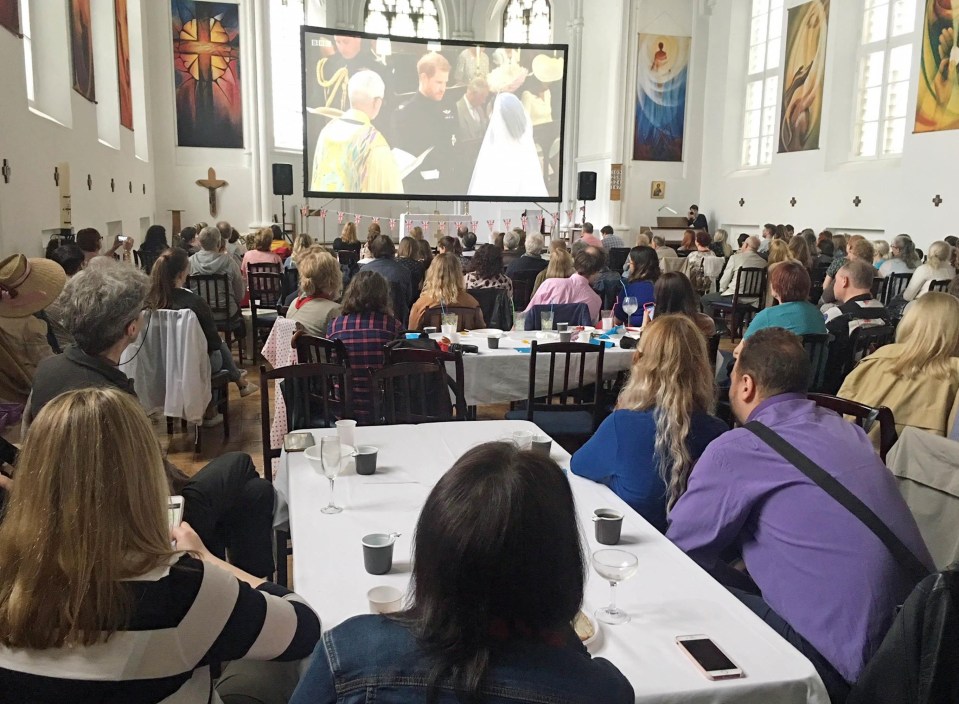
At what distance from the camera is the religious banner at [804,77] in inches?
500

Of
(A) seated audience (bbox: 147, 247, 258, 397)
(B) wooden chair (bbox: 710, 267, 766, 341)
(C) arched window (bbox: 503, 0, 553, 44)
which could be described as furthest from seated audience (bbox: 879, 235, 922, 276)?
(C) arched window (bbox: 503, 0, 553, 44)

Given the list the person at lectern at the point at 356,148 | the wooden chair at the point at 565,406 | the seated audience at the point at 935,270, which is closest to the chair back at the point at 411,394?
the wooden chair at the point at 565,406

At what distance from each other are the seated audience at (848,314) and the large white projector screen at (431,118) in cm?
1045

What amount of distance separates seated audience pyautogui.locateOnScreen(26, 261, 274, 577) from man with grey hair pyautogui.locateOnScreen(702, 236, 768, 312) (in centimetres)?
731

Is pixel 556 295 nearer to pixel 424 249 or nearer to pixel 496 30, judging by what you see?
pixel 424 249

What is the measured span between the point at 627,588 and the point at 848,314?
3.84m

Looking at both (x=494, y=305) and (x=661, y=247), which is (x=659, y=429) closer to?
(x=494, y=305)

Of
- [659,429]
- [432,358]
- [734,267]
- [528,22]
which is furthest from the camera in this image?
[528,22]

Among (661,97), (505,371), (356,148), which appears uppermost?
(661,97)

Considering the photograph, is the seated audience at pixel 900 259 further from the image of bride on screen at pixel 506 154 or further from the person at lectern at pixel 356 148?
the person at lectern at pixel 356 148

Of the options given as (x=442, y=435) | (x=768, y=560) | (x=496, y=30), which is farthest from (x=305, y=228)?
(x=768, y=560)

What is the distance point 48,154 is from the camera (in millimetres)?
6973

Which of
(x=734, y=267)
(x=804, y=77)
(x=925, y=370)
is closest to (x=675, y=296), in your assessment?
Result: (x=925, y=370)

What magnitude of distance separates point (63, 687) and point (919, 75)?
12.2 m
